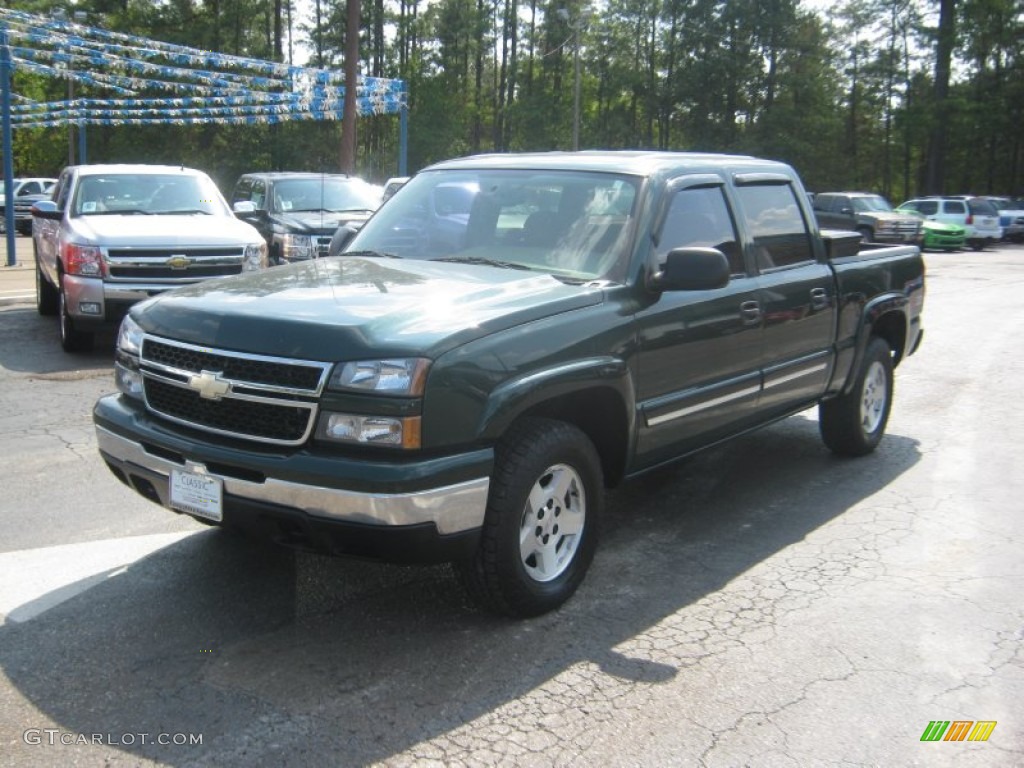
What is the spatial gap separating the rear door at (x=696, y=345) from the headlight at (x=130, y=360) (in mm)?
2110

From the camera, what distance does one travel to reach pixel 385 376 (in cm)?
327

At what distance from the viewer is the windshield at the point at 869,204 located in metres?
29.6

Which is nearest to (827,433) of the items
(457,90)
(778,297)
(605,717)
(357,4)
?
(778,297)

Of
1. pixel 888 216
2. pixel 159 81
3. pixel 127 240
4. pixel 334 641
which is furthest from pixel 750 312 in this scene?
pixel 888 216

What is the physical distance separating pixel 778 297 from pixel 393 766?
3.38 meters

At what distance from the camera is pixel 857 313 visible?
6.12 meters

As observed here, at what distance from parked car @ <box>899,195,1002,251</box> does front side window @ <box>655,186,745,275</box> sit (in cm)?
3037

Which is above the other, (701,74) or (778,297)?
(701,74)

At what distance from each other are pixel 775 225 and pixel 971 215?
30828 mm

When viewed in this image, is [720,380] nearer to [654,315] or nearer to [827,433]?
[654,315]

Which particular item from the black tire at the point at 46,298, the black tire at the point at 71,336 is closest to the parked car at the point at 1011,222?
the black tire at the point at 46,298

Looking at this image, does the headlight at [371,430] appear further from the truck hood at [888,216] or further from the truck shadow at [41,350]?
the truck hood at [888,216]

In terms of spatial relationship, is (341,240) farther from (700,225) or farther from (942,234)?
(942,234)

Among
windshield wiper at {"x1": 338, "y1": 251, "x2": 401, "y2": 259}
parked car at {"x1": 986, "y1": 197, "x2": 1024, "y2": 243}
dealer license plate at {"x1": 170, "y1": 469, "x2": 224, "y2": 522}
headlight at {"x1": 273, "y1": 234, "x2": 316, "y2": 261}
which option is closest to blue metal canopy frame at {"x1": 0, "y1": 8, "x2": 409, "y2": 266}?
headlight at {"x1": 273, "y1": 234, "x2": 316, "y2": 261}
